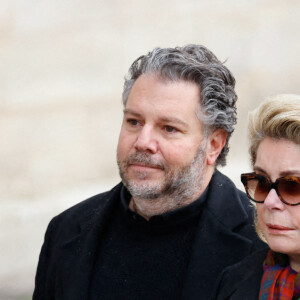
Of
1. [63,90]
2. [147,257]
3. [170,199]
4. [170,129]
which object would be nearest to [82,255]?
[147,257]

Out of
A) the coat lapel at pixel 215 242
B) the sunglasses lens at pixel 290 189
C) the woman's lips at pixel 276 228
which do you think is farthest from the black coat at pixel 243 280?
the sunglasses lens at pixel 290 189

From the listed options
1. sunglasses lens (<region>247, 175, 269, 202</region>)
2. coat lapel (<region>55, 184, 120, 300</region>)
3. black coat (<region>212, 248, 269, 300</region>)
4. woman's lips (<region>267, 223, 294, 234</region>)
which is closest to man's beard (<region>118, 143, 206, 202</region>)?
coat lapel (<region>55, 184, 120, 300</region>)

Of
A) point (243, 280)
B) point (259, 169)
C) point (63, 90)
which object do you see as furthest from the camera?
point (63, 90)

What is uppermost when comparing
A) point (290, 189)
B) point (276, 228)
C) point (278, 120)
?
point (278, 120)

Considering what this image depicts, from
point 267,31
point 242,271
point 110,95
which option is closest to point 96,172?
point 110,95

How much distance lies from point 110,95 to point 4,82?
797 millimetres

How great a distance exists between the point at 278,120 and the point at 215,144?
2.89 feet

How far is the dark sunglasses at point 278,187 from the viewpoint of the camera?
3447 millimetres

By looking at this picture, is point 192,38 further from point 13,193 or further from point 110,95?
point 13,193

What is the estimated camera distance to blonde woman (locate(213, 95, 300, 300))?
3.46m

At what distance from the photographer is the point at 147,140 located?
13.4 feet

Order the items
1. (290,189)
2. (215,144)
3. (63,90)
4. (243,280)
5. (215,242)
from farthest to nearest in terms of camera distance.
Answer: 1. (63,90)
2. (215,144)
3. (215,242)
4. (243,280)
5. (290,189)

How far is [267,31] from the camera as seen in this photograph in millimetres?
7215

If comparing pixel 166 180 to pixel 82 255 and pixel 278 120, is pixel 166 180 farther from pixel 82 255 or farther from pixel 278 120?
pixel 278 120
